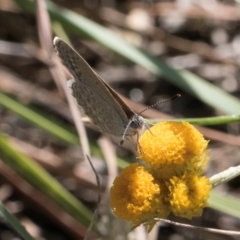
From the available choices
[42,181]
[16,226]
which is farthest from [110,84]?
[16,226]

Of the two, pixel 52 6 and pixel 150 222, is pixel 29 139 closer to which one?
pixel 52 6

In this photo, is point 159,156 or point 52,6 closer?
point 159,156

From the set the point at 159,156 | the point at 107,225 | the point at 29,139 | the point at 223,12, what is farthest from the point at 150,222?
the point at 223,12

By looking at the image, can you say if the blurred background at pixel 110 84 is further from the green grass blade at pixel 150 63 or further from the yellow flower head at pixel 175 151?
the yellow flower head at pixel 175 151

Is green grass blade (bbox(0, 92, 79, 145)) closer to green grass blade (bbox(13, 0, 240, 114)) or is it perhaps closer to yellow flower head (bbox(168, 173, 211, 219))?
green grass blade (bbox(13, 0, 240, 114))

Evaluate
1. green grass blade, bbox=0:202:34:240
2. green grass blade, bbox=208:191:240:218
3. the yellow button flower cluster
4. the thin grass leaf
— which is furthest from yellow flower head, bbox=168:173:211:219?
the thin grass leaf

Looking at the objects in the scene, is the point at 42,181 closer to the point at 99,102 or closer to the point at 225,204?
the point at 99,102

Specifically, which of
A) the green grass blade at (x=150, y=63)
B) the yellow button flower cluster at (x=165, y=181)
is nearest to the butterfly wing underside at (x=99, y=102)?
the yellow button flower cluster at (x=165, y=181)
